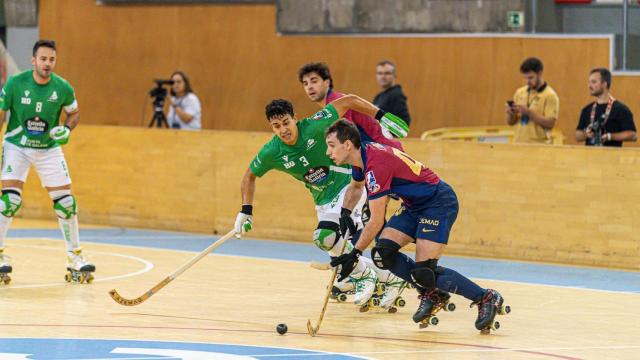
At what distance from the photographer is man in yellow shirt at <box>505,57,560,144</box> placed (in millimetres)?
17359

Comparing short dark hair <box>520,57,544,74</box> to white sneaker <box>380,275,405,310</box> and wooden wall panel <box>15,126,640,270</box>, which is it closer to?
wooden wall panel <box>15,126,640,270</box>

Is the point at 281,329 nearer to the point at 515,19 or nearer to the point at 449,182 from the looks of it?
the point at 449,182

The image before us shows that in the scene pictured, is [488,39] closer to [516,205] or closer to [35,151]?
[516,205]

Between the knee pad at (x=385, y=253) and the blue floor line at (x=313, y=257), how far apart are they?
3930 mm

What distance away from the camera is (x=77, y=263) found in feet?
47.9

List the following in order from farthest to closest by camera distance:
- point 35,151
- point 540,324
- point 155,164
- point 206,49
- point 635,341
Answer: point 206,49 → point 155,164 → point 35,151 → point 540,324 → point 635,341

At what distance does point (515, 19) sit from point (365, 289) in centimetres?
918

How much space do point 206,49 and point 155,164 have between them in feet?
15.4

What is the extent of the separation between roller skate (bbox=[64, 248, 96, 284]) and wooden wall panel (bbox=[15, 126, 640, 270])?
15.6 feet

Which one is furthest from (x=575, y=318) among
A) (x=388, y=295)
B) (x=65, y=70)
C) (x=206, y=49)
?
(x=65, y=70)

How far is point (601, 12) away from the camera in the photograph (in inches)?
799

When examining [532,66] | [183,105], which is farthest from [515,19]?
[183,105]

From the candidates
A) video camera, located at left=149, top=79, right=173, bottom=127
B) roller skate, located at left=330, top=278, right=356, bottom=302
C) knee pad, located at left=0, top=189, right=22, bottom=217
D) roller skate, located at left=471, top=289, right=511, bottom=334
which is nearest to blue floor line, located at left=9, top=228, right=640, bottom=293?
video camera, located at left=149, top=79, right=173, bottom=127

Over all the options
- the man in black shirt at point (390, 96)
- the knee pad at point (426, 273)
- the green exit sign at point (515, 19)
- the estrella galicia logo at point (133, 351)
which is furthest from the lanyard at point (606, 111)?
the estrella galicia logo at point (133, 351)
